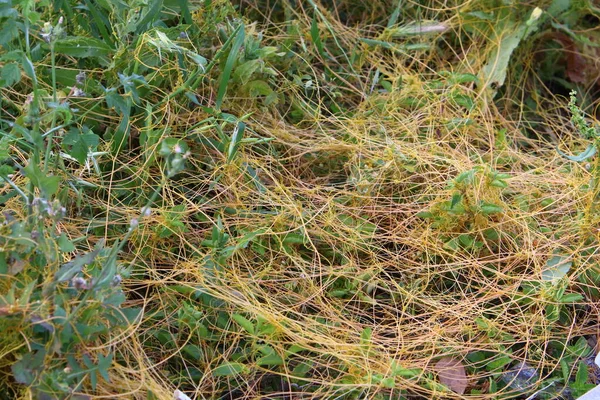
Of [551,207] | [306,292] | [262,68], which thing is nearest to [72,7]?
[262,68]

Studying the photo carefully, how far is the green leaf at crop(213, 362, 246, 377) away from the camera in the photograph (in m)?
1.73

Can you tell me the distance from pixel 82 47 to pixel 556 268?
1382mm

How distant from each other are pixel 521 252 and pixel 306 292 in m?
0.59

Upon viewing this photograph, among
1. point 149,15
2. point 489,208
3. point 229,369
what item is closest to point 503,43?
point 489,208

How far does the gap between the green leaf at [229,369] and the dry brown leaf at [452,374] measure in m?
0.46

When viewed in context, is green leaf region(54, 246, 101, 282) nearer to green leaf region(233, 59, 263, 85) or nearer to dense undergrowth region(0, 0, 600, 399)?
dense undergrowth region(0, 0, 600, 399)

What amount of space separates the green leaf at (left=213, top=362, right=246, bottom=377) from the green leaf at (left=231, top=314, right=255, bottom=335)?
0.08 m

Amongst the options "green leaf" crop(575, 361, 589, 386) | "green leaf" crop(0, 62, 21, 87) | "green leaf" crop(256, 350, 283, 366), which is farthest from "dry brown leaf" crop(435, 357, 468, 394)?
"green leaf" crop(0, 62, 21, 87)

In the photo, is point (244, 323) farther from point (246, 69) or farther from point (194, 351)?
point (246, 69)

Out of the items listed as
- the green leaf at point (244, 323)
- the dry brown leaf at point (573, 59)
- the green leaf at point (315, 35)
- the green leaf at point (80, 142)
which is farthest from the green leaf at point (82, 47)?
the dry brown leaf at point (573, 59)

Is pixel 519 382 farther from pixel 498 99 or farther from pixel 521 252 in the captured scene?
pixel 498 99

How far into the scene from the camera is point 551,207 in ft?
7.22

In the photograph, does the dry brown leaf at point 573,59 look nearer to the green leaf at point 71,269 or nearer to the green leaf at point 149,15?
the green leaf at point 149,15

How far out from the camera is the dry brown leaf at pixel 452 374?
5.97ft
